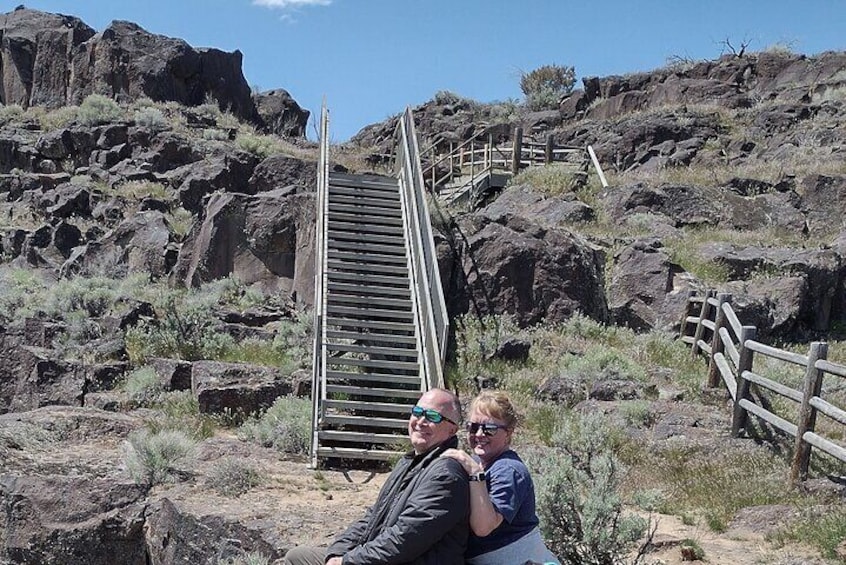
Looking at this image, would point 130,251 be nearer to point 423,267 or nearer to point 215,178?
point 215,178

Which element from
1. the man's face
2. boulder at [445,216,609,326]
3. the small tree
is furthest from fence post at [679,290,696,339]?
the small tree

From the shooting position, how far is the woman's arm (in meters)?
3.81

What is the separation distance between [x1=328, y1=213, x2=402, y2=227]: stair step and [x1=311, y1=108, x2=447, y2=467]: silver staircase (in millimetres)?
24

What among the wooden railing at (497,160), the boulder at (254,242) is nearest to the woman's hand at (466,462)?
the boulder at (254,242)

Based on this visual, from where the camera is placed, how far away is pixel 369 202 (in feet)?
54.3

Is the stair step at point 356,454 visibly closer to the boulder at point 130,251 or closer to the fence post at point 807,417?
the fence post at point 807,417

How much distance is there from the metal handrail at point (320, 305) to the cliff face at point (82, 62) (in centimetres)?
1822

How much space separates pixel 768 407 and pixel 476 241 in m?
6.61

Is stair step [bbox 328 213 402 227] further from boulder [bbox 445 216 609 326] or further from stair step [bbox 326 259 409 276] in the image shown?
boulder [bbox 445 216 609 326]

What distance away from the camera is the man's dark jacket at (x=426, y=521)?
3729 millimetres

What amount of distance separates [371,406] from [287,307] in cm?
603

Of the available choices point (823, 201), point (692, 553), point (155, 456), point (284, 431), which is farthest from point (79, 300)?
point (823, 201)

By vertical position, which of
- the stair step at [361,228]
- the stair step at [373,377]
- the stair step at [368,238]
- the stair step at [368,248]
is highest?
the stair step at [361,228]

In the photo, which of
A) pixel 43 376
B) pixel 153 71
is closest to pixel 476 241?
pixel 43 376
